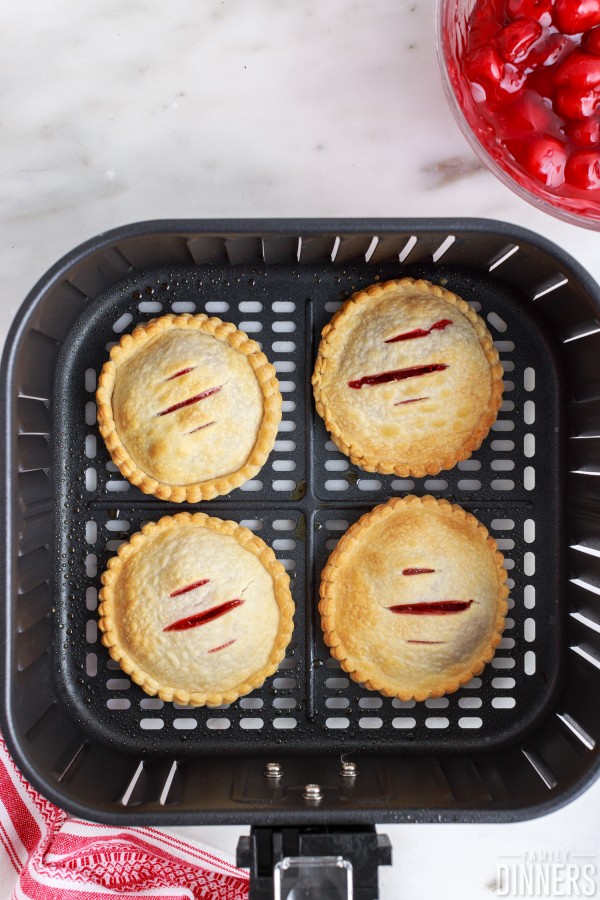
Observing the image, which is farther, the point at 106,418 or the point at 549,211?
the point at 106,418

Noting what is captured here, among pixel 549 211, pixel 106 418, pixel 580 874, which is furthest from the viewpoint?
pixel 580 874

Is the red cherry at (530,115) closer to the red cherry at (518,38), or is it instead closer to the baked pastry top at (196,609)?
the red cherry at (518,38)

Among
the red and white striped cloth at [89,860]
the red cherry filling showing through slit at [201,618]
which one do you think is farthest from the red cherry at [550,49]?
the red and white striped cloth at [89,860]

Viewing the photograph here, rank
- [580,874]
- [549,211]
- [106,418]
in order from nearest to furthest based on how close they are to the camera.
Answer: [549,211]
[106,418]
[580,874]

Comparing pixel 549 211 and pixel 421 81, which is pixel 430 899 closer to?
pixel 549 211

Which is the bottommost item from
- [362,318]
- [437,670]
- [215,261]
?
[437,670]

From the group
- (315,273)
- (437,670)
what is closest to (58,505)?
(315,273)

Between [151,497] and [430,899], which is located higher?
[151,497]
